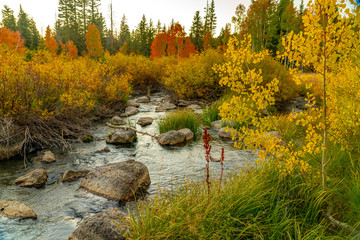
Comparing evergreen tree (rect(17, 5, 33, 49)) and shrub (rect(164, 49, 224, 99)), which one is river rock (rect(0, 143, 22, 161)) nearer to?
shrub (rect(164, 49, 224, 99))

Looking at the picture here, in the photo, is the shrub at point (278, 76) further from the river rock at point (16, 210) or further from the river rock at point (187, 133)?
the river rock at point (16, 210)

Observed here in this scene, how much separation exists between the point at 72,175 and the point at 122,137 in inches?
106

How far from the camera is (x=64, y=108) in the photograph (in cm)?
788

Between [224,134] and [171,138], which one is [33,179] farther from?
[224,134]

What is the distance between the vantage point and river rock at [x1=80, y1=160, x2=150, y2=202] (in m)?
4.75

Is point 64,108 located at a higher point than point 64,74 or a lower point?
lower

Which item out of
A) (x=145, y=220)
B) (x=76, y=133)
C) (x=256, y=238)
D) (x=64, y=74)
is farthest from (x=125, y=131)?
(x=256, y=238)

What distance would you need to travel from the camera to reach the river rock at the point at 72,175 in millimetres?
A: 5434

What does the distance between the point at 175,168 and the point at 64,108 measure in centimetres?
411

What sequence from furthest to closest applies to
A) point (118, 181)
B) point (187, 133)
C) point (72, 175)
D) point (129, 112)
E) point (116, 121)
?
point (129, 112) < point (116, 121) < point (187, 133) < point (72, 175) < point (118, 181)

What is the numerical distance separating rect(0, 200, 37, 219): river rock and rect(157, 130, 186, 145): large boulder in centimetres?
441

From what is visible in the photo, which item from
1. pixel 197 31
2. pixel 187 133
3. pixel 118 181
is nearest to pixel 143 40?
pixel 197 31

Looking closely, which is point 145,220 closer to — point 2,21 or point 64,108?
point 64,108

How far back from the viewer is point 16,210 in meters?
4.12
